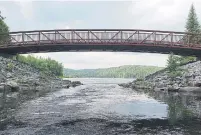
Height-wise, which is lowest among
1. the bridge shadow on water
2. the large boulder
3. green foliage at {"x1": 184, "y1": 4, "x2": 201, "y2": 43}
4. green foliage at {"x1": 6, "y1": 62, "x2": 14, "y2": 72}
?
the bridge shadow on water

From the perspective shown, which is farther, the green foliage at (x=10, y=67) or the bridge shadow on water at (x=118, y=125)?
the green foliage at (x=10, y=67)

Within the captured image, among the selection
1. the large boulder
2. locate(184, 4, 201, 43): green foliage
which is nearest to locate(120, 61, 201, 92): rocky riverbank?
the large boulder

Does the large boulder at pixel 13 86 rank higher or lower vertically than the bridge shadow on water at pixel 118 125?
higher

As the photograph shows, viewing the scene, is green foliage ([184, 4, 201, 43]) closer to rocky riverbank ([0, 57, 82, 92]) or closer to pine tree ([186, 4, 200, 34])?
pine tree ([186, 4, 200, 34])

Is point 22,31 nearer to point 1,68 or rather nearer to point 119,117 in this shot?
point 1,68

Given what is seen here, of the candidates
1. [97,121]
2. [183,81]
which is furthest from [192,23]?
[97,121]

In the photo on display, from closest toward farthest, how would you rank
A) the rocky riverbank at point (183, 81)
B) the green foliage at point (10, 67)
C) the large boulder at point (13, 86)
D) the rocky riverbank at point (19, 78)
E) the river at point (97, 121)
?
the river at point (97, 121) → the large boulder at point (13, 86) → the rocky riverbank at point (19, 78) → the rocky riverbank at point (183, 81) → the green foliage at point (10, 67)

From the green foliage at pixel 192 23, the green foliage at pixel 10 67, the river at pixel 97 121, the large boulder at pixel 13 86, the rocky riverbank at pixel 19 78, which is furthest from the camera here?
the green foliage at pixel 192 23

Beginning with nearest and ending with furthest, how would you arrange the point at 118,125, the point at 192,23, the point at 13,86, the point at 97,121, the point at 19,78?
the point at 118,125
the point at 97,121
the point at 13,86
the point at 19,78
the point at 192,23

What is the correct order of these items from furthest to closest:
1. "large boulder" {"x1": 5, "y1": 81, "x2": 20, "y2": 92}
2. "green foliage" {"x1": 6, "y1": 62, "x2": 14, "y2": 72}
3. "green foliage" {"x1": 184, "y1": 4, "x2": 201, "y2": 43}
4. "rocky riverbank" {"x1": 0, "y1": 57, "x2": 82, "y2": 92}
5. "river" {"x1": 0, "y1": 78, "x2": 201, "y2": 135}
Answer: "green foliage" {"x1": 184, "y1": 4, "x2": 201, "y2": 43}
"green foliage" {"x1": 6, "y1": 62, "x2": 14, "y2": 72}
"rocky riverbank" {"x1": 0, "y1": 57, "x2": 82, "y2": 92}
"large boulder" {"x1": 5, "y1": 81, "x2": 20, "y2": 92}
"river" {"x1": 0, "y1": 78, "x2": 201, "y2": 135}

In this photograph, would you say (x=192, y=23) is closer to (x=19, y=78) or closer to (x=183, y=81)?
(x=183, y=81)

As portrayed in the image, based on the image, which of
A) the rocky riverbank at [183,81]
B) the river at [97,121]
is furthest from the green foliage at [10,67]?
the river at [97,121]

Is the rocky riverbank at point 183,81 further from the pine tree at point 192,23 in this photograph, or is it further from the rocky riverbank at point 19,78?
the pine tree at point 192,23

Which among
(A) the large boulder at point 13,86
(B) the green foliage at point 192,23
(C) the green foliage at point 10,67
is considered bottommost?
(A) the large boulder at point 13,86
